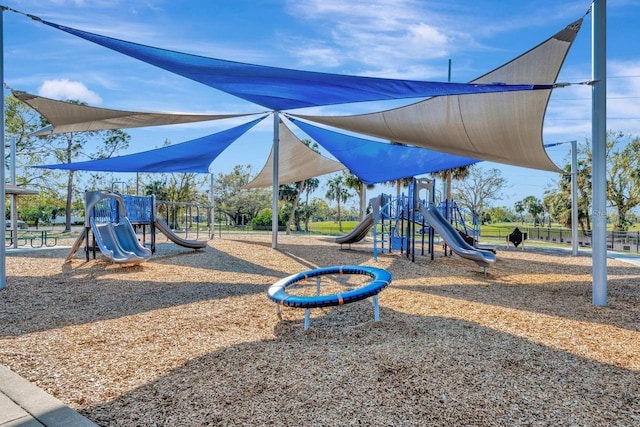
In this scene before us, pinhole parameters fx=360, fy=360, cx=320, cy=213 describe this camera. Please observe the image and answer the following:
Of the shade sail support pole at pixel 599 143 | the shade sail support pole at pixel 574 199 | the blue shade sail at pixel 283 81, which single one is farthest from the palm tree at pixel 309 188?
the shade sail support pole at pixel 599 143

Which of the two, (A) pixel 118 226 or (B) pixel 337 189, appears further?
(B) pixel 337 189

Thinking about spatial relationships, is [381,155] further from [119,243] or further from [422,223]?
[119,243]

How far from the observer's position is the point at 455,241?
7844 mm

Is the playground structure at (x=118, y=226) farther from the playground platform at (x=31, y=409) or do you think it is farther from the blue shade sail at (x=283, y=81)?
the playground platform at (x=31, y=409)

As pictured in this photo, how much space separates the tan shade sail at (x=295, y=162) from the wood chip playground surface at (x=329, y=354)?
7339 millimetres

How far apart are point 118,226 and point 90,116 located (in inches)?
108

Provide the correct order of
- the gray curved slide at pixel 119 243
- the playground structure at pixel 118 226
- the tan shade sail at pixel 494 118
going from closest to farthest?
the tan shade sail at pixel 494 118
the gray curved slide at pixel 119 243
the playground structure at pixel 118 226

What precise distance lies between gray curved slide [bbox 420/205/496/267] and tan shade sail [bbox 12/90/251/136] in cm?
515

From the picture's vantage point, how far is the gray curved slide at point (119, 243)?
7.25 metres

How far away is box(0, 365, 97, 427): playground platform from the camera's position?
1.86 metres

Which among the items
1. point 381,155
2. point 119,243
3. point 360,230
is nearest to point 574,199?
point 381,155

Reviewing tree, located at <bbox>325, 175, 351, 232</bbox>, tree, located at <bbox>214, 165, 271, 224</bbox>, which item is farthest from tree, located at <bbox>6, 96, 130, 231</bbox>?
tree, located at <bbox>325, 175, 351, 232</bbox>

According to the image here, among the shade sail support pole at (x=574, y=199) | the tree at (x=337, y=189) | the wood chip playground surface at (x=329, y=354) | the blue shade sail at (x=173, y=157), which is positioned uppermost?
the tree at (x=337, y=189)

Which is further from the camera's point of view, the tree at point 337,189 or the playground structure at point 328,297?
the tree at point 337,189
